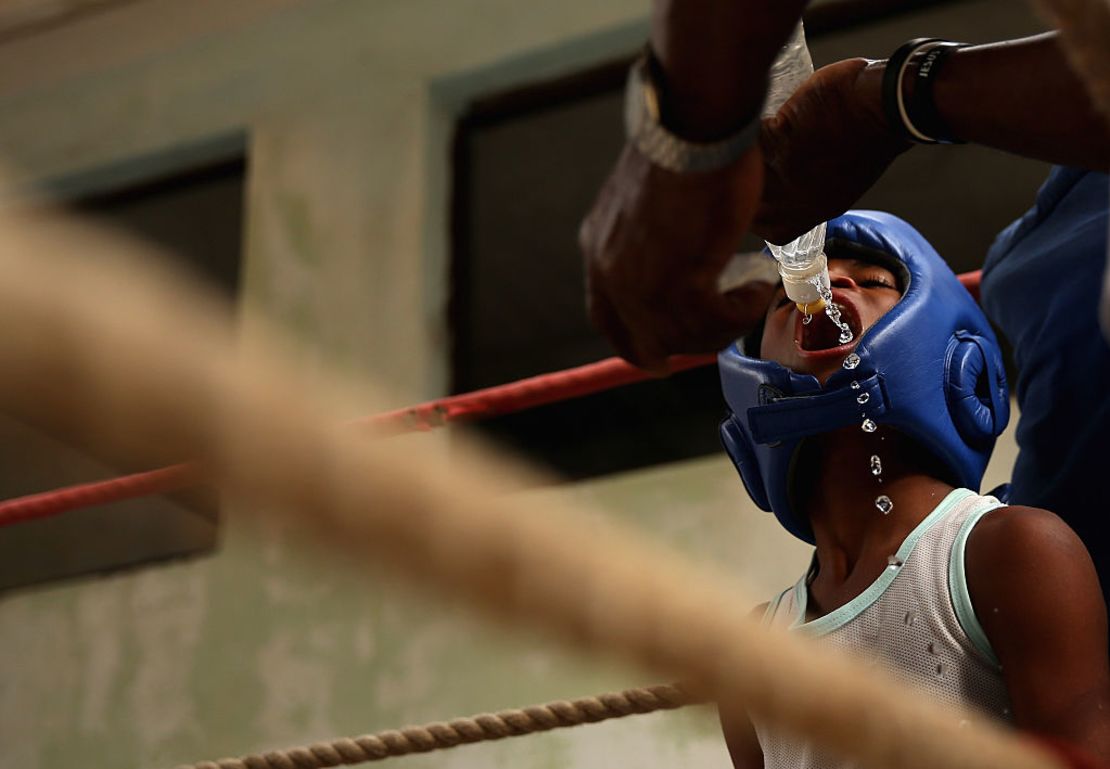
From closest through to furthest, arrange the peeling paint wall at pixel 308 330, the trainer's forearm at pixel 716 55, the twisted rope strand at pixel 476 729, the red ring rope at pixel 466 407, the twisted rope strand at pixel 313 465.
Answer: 1. the twisted rope strand at pixel 313 465
2. the trainer's forearm at pixel 716 55
3. the twisted rope strand at pixel 476 729
4. the red ring rope at pixel 466 407
5. the peeling paint wall at pixel 308 330

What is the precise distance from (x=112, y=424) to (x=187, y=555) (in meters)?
3.07

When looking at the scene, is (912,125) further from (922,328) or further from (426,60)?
(426,60)

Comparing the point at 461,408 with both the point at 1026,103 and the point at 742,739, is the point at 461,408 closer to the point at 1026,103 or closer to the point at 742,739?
the point at 742,739

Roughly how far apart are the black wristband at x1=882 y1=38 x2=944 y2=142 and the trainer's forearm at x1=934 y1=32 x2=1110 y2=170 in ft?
0.09

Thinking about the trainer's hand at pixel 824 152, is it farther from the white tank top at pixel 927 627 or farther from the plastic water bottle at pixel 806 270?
the white tank top at pixel 927 627

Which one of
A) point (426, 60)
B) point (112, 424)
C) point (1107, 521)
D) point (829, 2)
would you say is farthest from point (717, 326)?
point (426, 60)

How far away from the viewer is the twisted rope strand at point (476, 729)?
1321 mm

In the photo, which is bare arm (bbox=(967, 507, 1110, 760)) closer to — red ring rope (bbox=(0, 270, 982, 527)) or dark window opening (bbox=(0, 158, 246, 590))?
red ring rope (bbox=(0, 270, 982, 527))

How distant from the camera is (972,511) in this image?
3.79 feet

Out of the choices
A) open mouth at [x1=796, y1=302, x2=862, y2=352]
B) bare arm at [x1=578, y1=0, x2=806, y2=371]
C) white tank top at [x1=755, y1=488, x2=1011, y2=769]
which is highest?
bare arm at [x1=578, y1=0, x2=806, y2=371]

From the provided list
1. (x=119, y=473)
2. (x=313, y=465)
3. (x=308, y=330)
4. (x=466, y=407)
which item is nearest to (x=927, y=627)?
(x=313, y=465)

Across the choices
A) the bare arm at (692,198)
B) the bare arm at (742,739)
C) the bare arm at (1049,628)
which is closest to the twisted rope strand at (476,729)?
the bare arm at (742,739)

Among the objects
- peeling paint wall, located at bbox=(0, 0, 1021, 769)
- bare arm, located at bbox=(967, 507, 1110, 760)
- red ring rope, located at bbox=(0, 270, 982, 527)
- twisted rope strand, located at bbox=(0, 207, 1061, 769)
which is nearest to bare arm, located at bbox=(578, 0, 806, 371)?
twisted rope strand, located at bbox=(0, 207, 1061, 769)

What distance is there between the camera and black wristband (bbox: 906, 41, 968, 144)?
94cm
